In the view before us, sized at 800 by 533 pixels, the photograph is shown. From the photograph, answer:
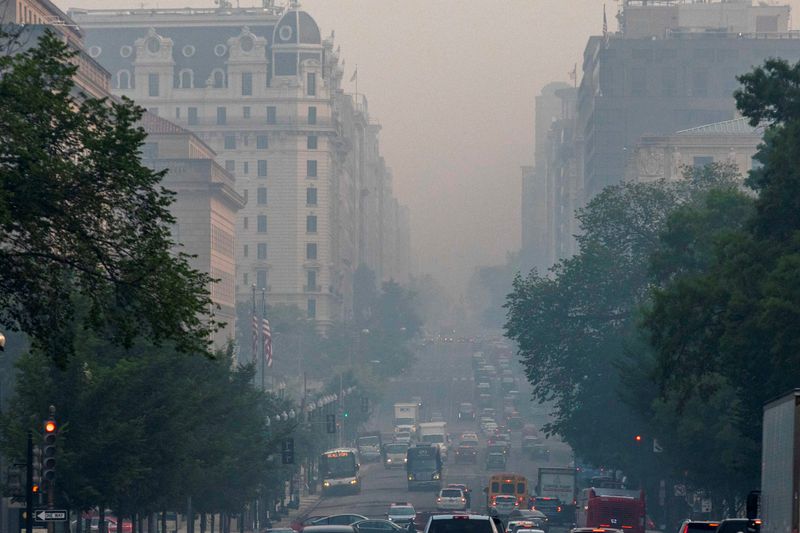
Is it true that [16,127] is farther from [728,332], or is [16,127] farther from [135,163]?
[728,332]

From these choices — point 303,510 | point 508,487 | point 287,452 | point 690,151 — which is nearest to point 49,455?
point 287,452

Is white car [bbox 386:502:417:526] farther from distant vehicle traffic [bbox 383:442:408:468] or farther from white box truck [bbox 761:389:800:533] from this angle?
distant vehicle traffic [bbox 383:442:408:468]

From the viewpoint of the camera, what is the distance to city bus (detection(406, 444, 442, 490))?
402 ft

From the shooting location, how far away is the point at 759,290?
4966 cm

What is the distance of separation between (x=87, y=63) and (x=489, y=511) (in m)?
54.3

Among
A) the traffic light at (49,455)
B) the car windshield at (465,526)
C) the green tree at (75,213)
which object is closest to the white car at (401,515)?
the traffic light at (49,455)

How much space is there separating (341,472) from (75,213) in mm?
95912

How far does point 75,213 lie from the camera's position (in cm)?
2827

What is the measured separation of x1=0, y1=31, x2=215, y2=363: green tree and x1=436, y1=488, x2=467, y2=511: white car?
6569 centimetres

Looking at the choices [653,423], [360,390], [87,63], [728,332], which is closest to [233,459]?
[653,423]

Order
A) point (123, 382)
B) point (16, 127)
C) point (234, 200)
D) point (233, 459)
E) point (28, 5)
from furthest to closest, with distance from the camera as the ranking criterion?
point (234, 200)
point (28, 5)
point (233, 459)
point (123, 382)
point (16, 127)

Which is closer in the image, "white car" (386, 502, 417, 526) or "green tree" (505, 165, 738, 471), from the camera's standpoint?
"white car" (386, 502, 417, 526)

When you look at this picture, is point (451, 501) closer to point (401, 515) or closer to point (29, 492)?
point (401, 515)

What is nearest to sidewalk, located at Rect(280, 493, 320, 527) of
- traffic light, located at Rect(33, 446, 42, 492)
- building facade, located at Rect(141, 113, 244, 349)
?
building facade, located at Rect(141, 113, 244, 349)
